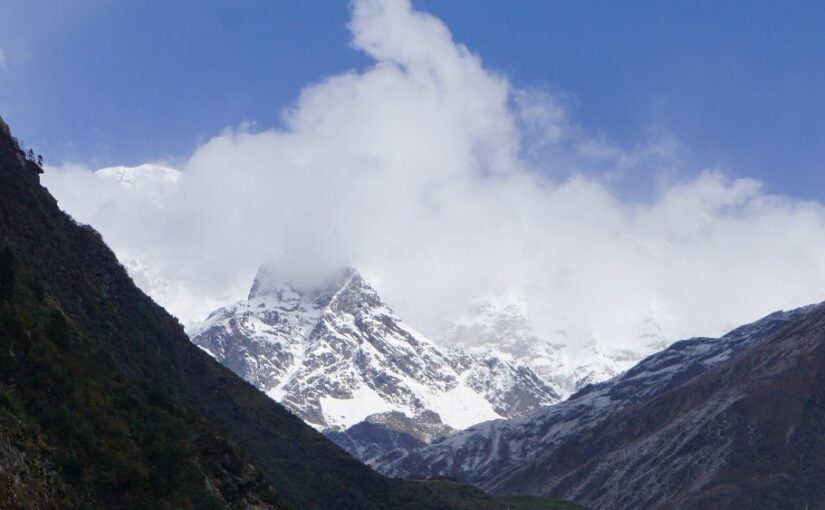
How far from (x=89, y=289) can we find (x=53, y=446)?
268ft

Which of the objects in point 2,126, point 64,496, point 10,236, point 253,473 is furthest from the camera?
point 2,126

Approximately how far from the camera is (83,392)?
270ft

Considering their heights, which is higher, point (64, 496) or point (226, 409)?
point (226, 409)

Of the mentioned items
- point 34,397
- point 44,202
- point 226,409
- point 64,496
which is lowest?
point 64,496

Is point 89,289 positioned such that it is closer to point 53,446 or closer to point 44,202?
point 44,202

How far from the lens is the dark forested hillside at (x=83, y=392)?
226 feet

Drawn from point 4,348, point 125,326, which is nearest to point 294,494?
point 125,326

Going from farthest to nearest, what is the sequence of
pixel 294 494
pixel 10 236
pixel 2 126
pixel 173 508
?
pixel 294 494
pixel 2 126
pixel 10 236
pixel 173 508

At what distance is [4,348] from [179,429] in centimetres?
3251

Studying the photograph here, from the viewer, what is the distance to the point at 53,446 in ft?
231

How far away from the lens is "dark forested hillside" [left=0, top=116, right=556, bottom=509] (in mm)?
68875

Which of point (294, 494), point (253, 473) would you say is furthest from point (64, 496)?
point (294, 494)

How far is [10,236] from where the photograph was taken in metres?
126

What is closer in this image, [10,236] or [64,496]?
[64,496]
